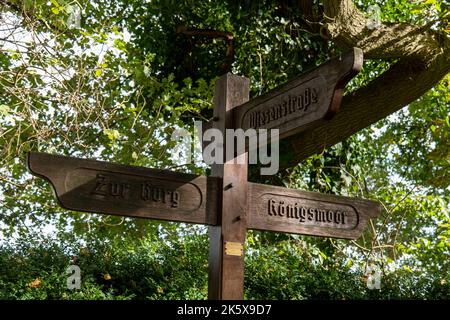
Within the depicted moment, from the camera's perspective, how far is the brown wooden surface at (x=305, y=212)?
12.1 feet

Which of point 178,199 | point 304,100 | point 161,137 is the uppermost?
point 161,137

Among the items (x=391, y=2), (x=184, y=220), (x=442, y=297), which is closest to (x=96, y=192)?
(x=184, y=220)

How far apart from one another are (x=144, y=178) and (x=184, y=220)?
0.31 m

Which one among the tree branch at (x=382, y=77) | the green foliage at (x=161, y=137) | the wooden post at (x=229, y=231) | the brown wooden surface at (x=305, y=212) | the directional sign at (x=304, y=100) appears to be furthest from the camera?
the tree branch at (x=382, y=77)

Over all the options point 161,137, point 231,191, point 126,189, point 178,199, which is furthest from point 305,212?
point 161,137

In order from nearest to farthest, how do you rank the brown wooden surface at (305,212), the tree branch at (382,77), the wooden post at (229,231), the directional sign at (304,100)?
the directional sign at (304,100) → the wooden post at (229,231) → the brown wooden surface at (305,212) → the tree branch at (382,77)

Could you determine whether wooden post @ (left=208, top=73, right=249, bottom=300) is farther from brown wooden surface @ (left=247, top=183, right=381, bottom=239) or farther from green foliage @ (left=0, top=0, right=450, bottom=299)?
green foliage @ (left=0, top=0, right=450, bottom=299)

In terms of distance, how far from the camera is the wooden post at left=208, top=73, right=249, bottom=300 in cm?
351

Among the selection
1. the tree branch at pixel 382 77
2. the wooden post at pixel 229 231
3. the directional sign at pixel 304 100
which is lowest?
the wooden post at pixel 229 231

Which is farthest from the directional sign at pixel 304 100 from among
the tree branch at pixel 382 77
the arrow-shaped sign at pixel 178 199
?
the tree branch at pixel 382 77

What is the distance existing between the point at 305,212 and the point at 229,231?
21.2 inches

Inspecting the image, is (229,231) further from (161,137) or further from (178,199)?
(161,137)

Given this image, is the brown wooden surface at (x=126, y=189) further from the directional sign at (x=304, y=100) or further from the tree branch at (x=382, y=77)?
the tree branch at (x=382, y=77)

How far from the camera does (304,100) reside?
10.8 ft
